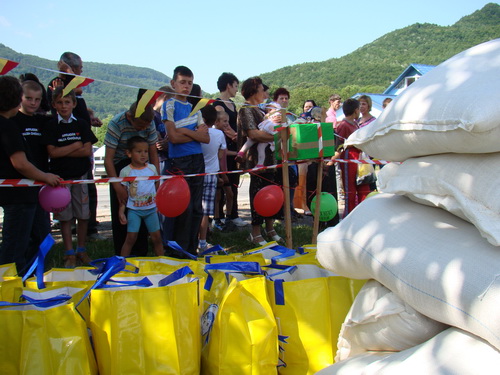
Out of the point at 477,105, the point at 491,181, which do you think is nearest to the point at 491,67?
the point at 477,105

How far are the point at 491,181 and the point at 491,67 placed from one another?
1.41 feet

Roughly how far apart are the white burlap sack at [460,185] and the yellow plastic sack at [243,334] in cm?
78

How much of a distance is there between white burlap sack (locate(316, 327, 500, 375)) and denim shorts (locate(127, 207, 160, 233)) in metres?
2.82

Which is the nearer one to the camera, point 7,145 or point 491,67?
point 491,67

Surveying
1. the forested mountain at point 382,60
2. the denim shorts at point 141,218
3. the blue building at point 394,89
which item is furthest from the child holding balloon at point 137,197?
the forested mountain at point 382,60

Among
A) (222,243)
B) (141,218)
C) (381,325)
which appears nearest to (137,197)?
(141,218)

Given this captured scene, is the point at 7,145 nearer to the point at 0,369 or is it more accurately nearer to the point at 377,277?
the point at 0,369

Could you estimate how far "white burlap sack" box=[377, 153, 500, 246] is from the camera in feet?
5.43

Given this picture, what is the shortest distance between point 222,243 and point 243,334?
10.7 feet

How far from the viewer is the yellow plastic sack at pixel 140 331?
2033mm

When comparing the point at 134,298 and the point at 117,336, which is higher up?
the point at 134,298

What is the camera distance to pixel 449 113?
173 centimetres

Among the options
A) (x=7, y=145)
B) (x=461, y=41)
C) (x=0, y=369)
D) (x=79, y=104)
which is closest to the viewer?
(x=0, y=369)

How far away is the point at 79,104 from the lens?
5.15m
